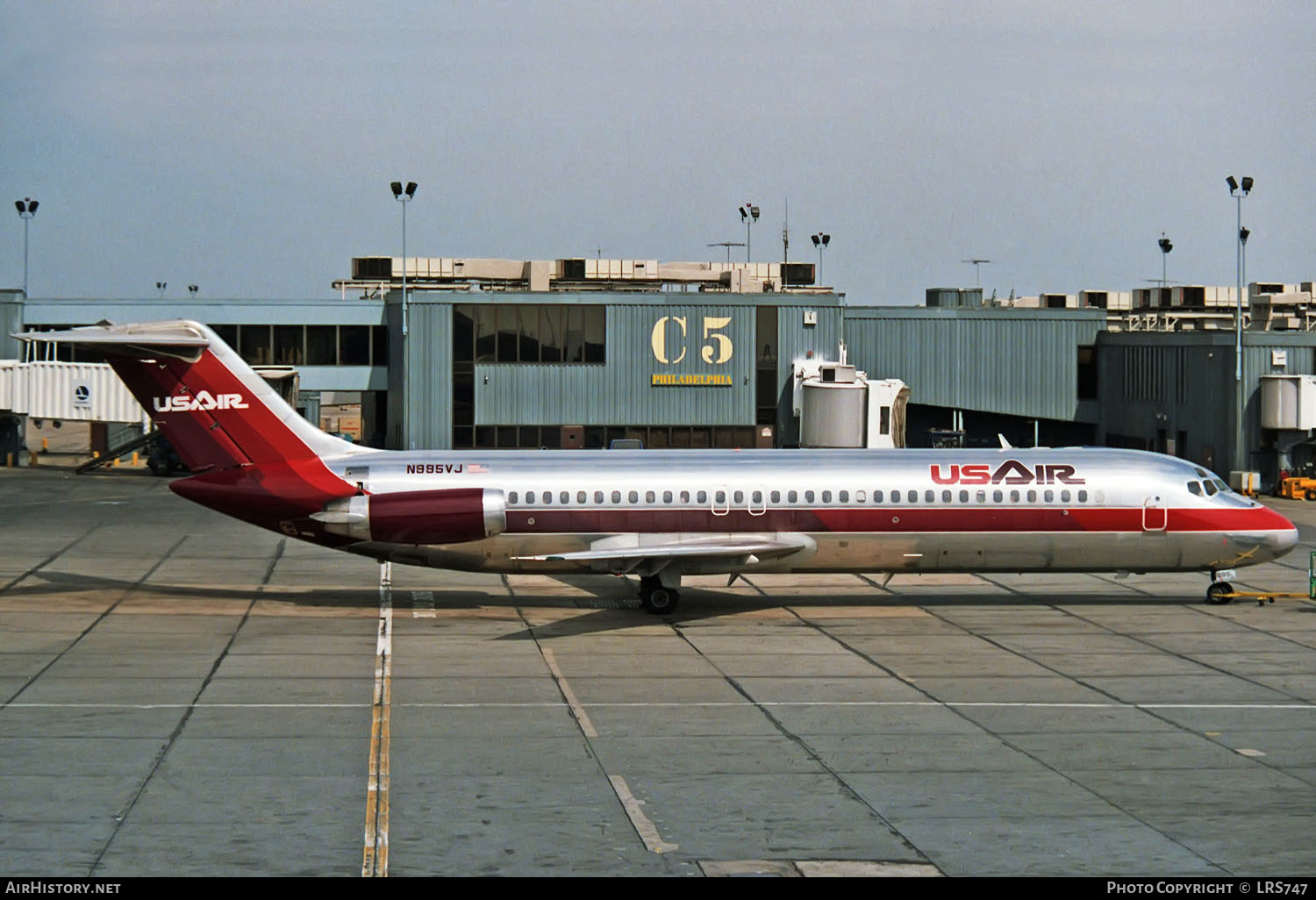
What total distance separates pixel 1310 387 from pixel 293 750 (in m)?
49.2

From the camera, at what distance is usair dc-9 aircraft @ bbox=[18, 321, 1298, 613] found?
1307 inches

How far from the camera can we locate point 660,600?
33.8 metres

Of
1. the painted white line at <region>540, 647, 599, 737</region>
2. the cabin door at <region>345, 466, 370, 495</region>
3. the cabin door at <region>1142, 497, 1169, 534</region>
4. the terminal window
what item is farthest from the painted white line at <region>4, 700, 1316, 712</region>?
the terminal window

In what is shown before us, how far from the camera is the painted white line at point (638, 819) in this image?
55.1 feet

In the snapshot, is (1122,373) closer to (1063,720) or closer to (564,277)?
(564,277)

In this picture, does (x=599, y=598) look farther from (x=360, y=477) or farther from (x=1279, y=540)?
(x=1279, y=540)

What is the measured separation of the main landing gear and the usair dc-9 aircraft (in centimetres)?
4

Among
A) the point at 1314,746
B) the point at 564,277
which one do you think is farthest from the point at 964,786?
the point at 564,277

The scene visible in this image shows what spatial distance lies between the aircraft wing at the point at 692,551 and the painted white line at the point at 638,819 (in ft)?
42.7

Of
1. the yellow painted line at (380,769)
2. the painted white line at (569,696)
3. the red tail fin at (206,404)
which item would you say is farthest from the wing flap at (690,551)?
the red tail fin at (206,404)

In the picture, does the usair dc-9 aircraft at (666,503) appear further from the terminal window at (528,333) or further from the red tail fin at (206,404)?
the terminal window at (528,333)

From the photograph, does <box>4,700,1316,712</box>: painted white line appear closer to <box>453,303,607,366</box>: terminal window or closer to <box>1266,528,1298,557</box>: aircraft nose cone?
<box>1266,528,1298,557</box>: aircraft nose cone

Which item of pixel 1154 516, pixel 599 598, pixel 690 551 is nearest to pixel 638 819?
pixel 690 551

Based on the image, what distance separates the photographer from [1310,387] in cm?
5931
